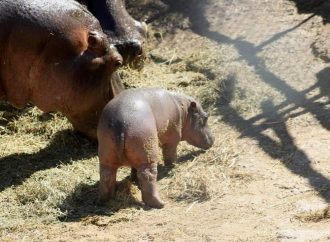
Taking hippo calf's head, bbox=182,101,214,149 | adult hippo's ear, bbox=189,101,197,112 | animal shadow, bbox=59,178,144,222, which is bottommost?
animal shadow, bbox=59,178,144,222

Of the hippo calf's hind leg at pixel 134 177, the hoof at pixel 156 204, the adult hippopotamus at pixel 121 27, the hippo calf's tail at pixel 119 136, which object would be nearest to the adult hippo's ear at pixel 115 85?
the adult hippopotamus at pixel 121 27

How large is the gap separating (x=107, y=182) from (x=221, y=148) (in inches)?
50.8

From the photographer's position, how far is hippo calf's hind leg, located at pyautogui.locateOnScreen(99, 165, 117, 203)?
5.27 metres

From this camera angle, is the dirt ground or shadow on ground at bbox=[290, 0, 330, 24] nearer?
the dirt ground

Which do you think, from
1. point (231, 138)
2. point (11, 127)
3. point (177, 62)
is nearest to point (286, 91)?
point (231, 138)

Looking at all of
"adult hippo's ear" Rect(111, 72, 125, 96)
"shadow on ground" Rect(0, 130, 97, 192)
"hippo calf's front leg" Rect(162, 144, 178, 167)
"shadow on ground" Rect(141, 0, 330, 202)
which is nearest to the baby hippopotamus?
"hippo calf's front leg" Rect(162, 144, 178, 167)

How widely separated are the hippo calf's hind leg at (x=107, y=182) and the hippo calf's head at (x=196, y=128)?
0.99m

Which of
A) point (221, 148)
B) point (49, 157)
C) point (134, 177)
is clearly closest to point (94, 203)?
point (134, 177)

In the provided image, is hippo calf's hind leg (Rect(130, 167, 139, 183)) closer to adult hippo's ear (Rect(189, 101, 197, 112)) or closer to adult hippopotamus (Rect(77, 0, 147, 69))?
adult hippo's ear (Rect(189, 101, 197, 112))

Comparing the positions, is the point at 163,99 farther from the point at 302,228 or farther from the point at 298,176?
the point at 302,228

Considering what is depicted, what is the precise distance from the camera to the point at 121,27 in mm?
6906

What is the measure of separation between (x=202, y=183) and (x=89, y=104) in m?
1.20

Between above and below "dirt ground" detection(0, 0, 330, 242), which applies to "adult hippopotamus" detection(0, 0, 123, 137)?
above

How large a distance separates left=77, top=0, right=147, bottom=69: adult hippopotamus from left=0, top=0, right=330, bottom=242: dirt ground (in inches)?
34.9
